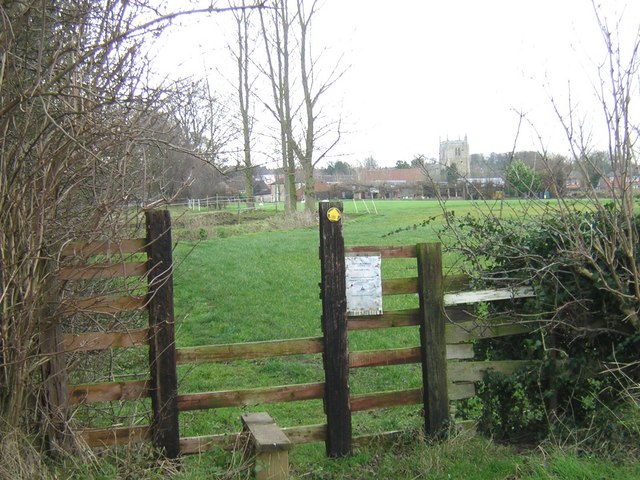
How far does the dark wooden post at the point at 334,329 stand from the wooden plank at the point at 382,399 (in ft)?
0.36

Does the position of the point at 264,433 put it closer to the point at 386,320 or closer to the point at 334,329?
the point at 334,329

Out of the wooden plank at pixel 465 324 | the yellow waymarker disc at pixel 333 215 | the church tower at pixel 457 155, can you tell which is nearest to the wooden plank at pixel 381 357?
the wooden plank at pixel 465 324

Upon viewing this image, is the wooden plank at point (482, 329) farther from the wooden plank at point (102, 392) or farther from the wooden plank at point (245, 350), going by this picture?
the wooden plank at point (102, 392)

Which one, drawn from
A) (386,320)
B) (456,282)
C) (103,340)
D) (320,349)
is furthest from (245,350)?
(456,282)

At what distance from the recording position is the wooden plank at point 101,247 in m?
4.95

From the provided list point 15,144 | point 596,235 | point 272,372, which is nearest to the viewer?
point 15,144

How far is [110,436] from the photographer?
519cm

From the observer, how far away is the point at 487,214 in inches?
258

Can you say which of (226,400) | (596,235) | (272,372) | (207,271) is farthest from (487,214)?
(207,271)

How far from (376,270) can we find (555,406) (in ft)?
6.34

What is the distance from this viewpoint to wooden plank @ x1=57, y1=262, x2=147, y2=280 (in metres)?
4.94

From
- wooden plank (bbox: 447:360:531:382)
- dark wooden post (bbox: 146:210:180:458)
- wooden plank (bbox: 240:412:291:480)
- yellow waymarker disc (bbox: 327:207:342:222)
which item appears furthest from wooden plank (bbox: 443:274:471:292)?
dark wooden post (bbox: 146:210:180:458)

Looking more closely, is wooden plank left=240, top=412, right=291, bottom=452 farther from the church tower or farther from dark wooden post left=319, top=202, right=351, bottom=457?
the church tower

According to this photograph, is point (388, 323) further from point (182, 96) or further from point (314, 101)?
point (314, 101)
